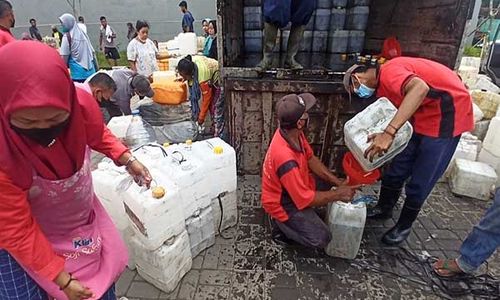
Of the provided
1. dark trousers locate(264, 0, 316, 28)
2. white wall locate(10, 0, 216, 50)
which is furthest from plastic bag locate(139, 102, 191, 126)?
white wall locate(10, 0, 216, 50)

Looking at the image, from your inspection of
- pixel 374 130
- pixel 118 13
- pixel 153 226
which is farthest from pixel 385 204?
pixel 118 13

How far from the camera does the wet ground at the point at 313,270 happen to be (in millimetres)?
2369

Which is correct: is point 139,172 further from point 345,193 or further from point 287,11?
point 287,11

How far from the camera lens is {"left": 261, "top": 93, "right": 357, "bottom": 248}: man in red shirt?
7.60 ft

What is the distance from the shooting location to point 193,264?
8.57ft

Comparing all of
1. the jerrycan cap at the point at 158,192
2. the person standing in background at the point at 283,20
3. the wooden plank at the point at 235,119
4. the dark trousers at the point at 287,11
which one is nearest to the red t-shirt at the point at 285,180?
the jerrycan cap at the point at 158,192

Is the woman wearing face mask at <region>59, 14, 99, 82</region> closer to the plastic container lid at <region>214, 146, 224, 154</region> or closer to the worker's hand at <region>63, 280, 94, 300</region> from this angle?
the plastic container lid at <region>214, 146, 224, 154</region>

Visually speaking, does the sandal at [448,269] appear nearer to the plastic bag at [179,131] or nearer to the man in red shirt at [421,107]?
the man in red shirt at [421,107]

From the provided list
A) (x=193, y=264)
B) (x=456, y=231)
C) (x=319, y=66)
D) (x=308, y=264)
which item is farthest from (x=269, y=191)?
(x=319, y=66)

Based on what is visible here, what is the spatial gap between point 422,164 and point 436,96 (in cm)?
58

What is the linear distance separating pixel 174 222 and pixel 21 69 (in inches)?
56.3

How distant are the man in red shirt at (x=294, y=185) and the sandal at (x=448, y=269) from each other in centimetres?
92

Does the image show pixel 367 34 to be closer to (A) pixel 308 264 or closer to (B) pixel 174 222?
Result: (A) pixel 308 264

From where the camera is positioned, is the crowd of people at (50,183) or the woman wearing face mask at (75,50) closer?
the crowd of people at (50,183)
